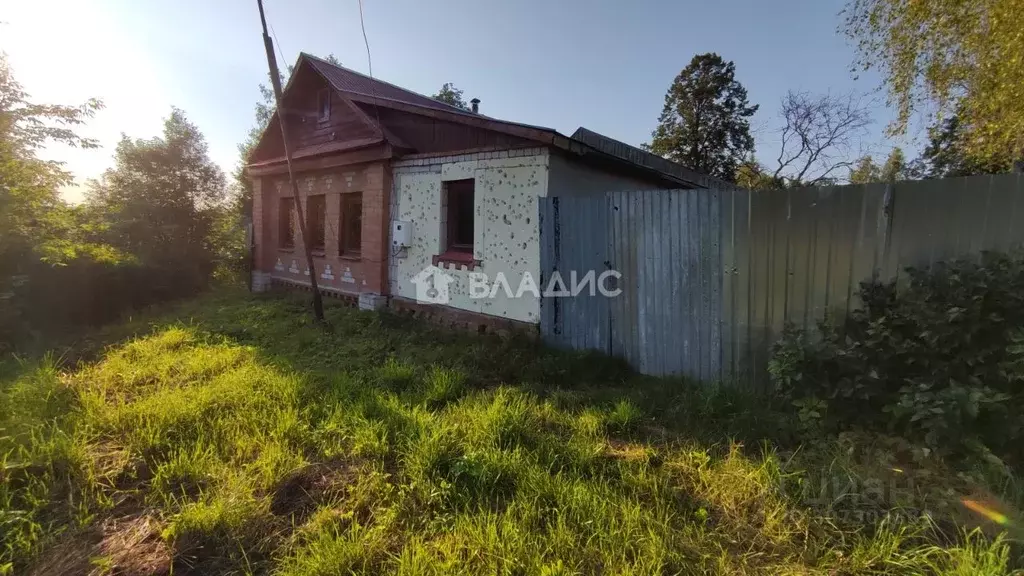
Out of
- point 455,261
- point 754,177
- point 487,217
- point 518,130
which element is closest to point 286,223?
point 455,261

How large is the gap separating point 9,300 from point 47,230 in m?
1.89

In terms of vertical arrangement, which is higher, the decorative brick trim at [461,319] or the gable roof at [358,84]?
the gable roof at [358,84]

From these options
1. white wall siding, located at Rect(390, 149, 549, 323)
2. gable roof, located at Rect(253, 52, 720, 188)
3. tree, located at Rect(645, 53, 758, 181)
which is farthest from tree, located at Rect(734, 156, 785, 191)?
white wall siding, located at Rect(390, 149, 549, 323)

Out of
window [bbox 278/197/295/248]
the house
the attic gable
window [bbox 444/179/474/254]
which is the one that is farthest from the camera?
window [bbox 278/197/295/248]

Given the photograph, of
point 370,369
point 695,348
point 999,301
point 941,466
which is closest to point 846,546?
point 941,466

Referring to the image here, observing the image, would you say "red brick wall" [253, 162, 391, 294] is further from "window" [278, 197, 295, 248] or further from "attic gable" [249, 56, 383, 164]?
"attic gable" [249, 56, 383, 164]

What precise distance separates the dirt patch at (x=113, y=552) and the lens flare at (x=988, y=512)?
4159 mm

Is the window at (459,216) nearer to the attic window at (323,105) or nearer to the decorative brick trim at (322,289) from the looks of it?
the decorative brick trim at (322,289)

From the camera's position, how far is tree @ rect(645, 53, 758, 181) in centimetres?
2433

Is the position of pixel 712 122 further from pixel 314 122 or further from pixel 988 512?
pixel 988 512

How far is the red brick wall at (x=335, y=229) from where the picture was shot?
7938 mm

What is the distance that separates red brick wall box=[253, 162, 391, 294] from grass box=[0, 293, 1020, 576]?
3.94m

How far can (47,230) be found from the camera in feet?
26.5

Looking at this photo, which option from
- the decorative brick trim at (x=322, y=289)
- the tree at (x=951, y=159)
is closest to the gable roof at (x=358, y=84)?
the decorative brick trim at (x=322, y=289)
